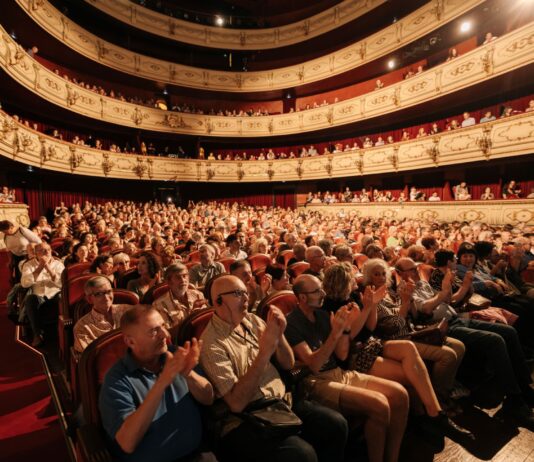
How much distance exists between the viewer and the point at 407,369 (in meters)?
1.69

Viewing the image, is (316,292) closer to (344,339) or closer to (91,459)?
(344,339)

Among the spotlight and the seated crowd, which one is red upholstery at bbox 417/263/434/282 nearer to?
the seated crowd

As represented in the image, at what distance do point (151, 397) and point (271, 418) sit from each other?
1.56 ft

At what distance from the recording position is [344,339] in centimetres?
166

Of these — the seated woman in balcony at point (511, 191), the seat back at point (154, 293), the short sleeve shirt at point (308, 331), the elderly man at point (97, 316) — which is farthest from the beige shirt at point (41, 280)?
the seated woman in balcony at point (511, 191)

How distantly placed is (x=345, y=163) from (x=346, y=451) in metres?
11.5

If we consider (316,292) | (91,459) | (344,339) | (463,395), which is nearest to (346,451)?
(344,339)

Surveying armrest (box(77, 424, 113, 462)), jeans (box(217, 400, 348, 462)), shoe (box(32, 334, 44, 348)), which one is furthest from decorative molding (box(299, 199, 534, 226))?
shoe (box(32, 334, 44, 348))

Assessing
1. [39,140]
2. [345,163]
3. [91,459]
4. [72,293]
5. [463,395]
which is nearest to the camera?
[91,459]

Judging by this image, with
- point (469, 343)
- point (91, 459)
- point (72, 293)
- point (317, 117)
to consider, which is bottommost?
point (469, 343)

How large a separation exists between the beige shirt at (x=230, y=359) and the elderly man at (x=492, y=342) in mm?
1317

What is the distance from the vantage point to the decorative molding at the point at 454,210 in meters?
7.23

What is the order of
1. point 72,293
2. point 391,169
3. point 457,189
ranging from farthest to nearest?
point 391,169, point 457,189, point 72,293

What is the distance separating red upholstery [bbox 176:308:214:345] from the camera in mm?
1512
